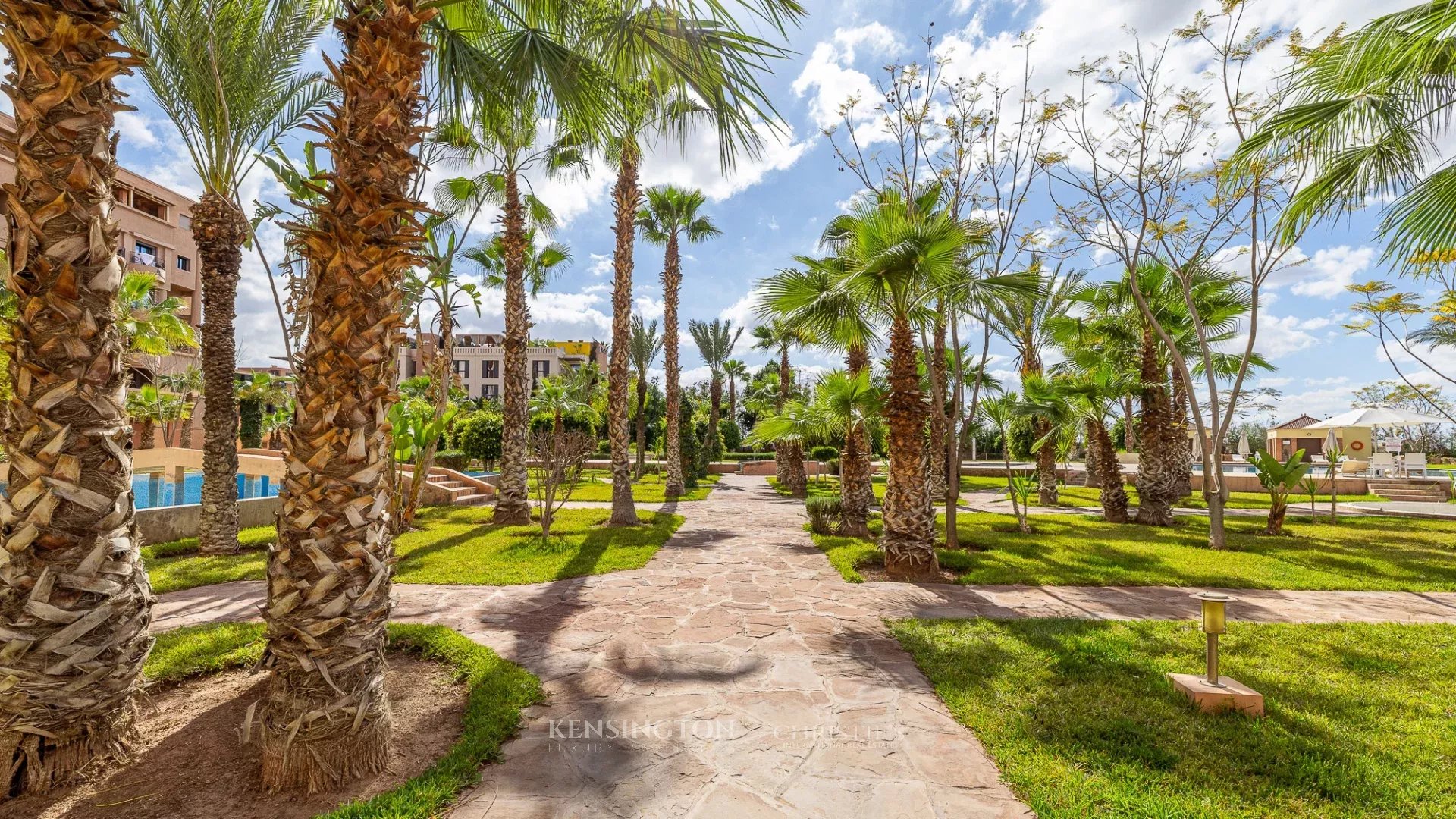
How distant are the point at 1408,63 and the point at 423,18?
27.2ft

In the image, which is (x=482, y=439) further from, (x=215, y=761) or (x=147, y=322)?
(x=215, y=761)

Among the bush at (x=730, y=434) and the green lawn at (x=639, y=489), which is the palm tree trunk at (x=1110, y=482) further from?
the bush at (x=730, y=434)

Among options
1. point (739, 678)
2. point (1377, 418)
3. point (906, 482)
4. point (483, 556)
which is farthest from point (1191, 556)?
point (1377, 418)

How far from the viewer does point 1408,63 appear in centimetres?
530

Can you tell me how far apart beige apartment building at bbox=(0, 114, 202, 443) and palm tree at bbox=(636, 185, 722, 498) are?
24.6 meters

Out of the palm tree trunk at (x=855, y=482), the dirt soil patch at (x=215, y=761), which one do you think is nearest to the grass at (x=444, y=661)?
the dirt soil patch at (x=215, y=761)

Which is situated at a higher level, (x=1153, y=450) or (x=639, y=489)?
(x=1153, y=450)

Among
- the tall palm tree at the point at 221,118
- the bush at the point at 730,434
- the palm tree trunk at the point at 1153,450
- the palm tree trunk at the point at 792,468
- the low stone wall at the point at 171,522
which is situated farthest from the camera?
the bush at the point at 730,434

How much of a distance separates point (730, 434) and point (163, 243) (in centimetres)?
3618

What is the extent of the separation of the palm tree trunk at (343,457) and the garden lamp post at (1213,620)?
16.7 feet

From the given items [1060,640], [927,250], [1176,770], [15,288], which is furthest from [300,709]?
[927,250]

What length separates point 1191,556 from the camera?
Answer: 958 cm

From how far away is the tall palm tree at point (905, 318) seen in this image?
7.62 metres

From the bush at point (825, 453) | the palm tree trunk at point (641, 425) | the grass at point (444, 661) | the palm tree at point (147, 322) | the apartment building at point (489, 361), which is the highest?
the apartment building at point (489, 361)
